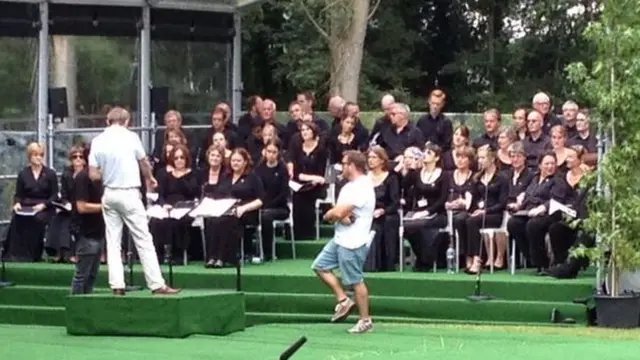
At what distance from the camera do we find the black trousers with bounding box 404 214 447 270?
59.6 feet

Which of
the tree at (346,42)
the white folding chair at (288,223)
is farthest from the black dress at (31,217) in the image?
the tree at (346,42)

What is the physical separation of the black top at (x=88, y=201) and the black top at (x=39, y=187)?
3.09 metres

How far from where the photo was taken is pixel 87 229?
1658 cm

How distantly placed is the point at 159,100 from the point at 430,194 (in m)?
5.26

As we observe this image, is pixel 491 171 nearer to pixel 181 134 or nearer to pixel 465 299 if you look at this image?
pixel 465 299

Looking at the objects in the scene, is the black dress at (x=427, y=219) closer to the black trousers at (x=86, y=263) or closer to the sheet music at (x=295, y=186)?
the sheet music at (x=295, y=186)

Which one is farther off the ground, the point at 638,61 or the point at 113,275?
the point at 638,61

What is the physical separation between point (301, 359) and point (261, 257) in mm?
5502

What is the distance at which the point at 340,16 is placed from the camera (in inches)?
1193

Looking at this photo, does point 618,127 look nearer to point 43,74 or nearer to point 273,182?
point 273,182

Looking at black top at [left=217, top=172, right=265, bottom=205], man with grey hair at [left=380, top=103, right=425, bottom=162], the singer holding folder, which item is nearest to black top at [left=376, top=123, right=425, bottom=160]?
man with grey hair at [left=380, top=103, right=425, bottom=162]

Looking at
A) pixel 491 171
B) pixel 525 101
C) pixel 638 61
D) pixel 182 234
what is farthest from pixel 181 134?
pixel 525 101

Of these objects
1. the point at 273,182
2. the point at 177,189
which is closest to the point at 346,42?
the point at 273,182

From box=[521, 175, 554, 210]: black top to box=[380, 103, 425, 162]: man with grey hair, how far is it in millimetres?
2133
